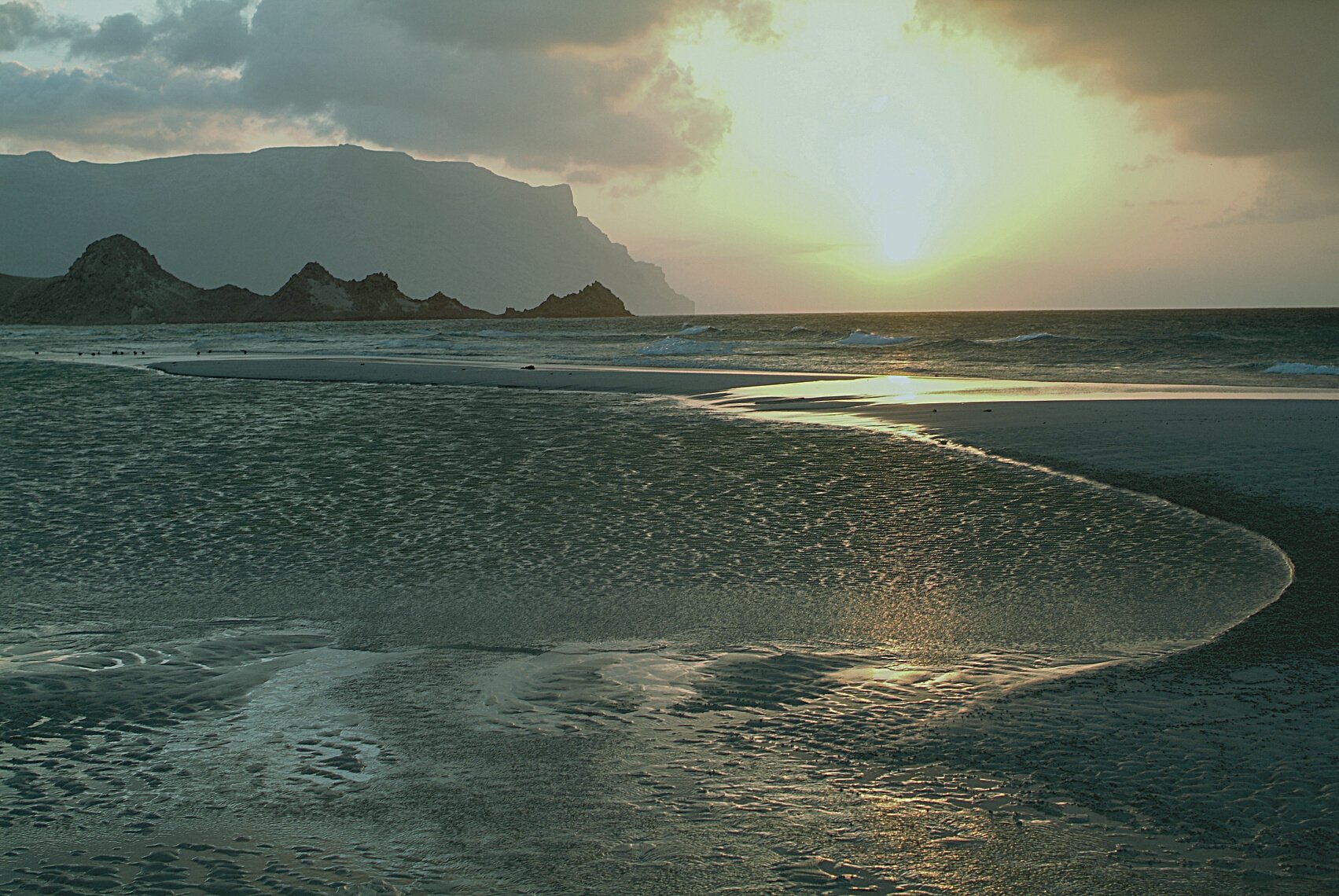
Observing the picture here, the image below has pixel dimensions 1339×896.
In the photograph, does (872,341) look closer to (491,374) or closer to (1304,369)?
(1304,369)

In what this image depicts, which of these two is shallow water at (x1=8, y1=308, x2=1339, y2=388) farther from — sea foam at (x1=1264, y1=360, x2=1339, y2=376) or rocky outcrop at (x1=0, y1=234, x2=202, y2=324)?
rocky outcrop at (x1=0, y1=234, x2=202, y2=324)

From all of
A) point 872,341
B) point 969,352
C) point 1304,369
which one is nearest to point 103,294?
point 872,341

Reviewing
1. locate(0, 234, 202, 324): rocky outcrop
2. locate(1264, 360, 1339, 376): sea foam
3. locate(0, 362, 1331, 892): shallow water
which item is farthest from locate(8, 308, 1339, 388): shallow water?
locate(0, 234, 202, 324): rocky outcrop

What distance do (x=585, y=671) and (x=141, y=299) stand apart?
641 ft

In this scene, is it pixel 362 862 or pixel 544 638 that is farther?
pixel 544 638

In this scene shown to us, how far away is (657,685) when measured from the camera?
214 inches

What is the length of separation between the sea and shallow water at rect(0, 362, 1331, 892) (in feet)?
0.08

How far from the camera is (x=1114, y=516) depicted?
386 inches

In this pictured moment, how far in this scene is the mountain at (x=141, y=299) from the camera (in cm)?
17288

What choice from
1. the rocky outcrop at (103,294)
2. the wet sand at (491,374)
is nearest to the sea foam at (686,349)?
the wet sand at (491,374)

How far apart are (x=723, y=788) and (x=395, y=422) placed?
48.6 ft

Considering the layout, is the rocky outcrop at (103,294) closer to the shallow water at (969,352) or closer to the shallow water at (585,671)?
the shallow water at (969,352)

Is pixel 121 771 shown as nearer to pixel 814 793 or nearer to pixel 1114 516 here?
pixel 814 793

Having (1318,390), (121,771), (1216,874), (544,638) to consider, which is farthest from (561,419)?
(1318,390)
